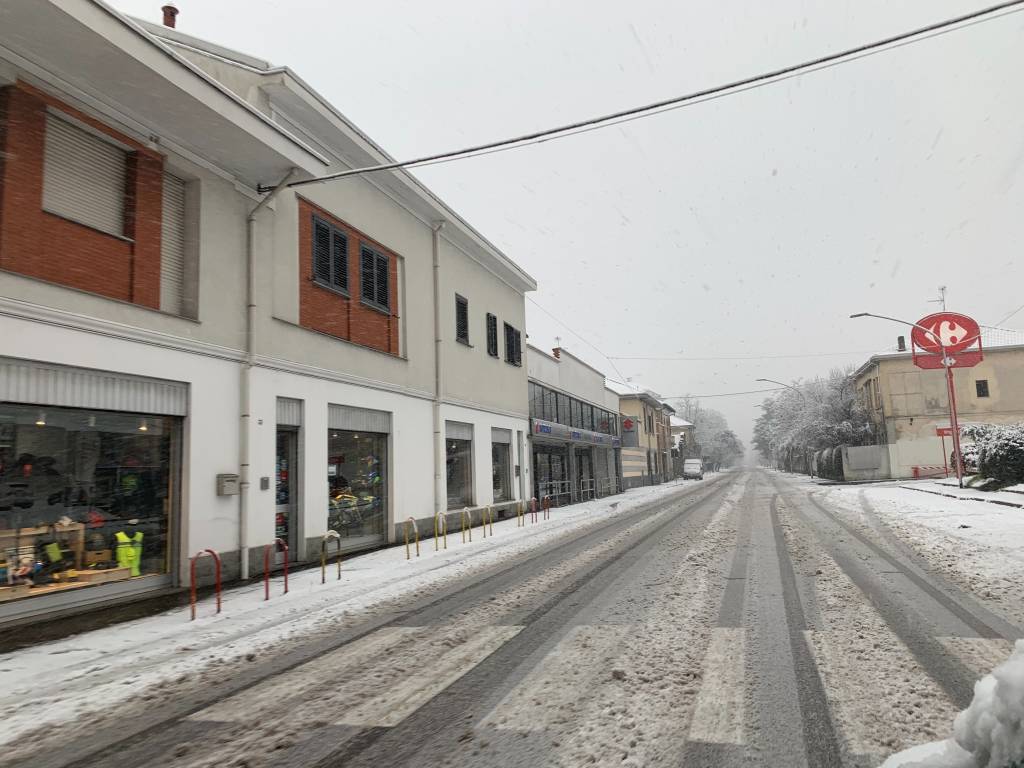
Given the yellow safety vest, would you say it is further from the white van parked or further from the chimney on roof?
the white van parked

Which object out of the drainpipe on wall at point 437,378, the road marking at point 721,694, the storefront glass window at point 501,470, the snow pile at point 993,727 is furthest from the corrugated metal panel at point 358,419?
the snow pile at point 993,727

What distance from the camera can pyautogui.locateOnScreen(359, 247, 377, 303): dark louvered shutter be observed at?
14328 mm

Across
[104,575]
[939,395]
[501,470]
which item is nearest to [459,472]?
[501,470]

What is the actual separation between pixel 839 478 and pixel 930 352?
17639 mm

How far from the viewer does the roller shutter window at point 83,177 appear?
7934mm

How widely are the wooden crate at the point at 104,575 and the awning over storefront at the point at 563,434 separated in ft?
54.0

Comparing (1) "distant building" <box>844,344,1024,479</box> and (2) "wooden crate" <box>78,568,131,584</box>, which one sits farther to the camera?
(1) "distant building" <box>844,344,1024,479</box>

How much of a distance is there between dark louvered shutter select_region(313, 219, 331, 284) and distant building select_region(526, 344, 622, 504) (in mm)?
12447

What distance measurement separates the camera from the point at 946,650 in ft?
16.3

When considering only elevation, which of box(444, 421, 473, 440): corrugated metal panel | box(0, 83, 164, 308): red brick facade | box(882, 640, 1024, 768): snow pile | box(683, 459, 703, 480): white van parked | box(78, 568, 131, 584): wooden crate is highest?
box(0, 83, 164, 308): red brick facade

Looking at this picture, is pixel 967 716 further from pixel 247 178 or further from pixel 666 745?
pixel 247 178

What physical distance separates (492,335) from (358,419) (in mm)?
8580

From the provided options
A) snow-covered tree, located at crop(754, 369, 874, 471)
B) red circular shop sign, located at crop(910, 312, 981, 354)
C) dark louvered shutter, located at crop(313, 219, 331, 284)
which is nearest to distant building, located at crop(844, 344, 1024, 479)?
snow-covered tree, located at crop(754, 369, 874, 471)

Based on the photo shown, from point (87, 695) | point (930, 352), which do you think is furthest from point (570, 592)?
point (930, 352)
